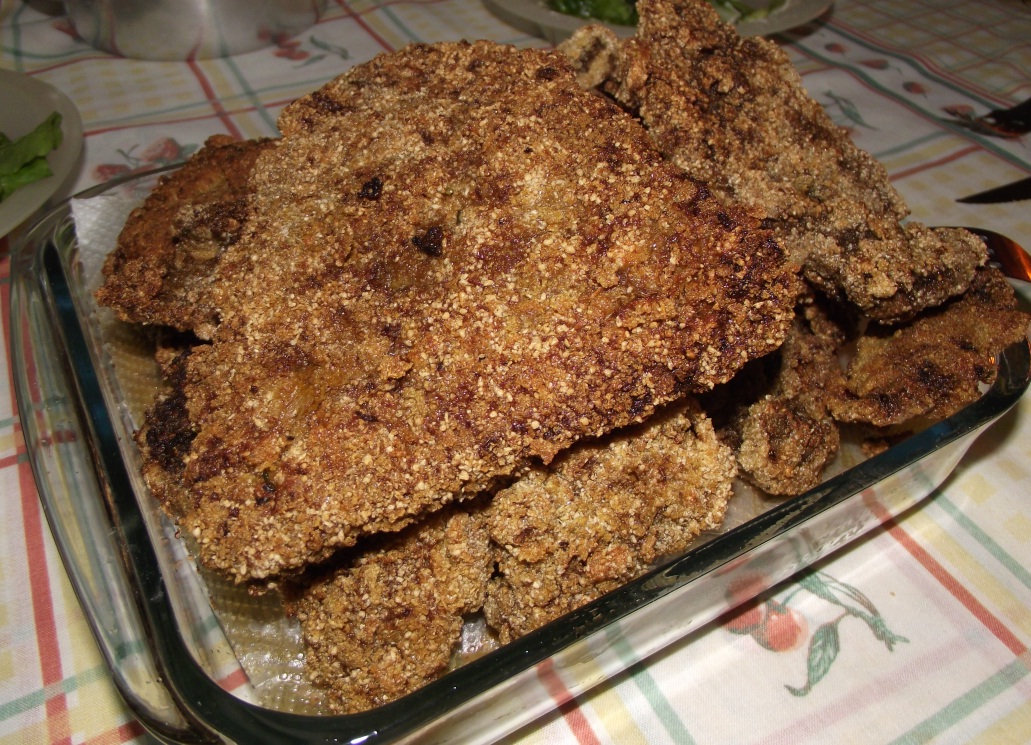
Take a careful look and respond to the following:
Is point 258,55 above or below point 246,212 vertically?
below

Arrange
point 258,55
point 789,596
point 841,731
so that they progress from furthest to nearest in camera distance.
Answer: point 258,55 < point 789,596 < point 841,731

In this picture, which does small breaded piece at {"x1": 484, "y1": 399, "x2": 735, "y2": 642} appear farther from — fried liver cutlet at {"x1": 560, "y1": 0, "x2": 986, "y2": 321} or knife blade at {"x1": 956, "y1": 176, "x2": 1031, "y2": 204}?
knife blade at {"x1": 956, "y1": 176, "x2": 1031, "y2": 204}

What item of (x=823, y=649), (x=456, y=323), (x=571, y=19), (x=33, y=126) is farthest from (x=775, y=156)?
(x=33, y=126)

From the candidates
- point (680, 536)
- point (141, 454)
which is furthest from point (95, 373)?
point (680, 536)

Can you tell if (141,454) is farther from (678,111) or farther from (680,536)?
(678,111)

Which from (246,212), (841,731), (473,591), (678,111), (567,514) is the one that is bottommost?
(841,731)

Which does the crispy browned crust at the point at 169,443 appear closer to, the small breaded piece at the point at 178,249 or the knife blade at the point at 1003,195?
the small breaded piece at the point at 178,249

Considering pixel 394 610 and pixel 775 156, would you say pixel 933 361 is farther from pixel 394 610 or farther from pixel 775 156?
pixel 394 610
